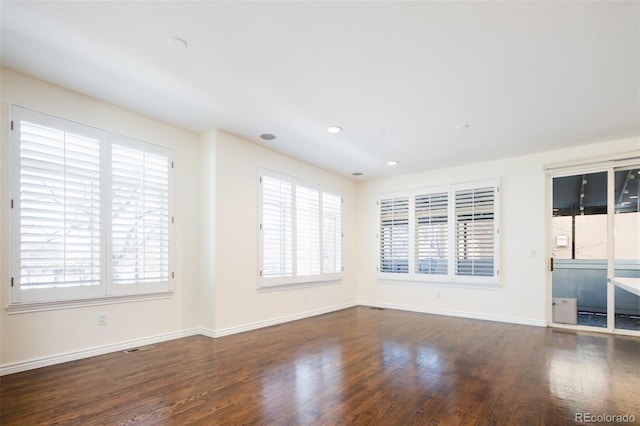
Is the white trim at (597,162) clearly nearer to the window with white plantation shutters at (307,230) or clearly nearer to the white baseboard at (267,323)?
the window with white plantation shutters at (307,230)

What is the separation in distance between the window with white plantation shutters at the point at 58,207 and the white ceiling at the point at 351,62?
0.53m

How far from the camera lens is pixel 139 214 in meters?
4.02

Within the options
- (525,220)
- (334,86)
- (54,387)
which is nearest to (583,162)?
(525,220)

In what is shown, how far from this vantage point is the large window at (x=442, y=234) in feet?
18.9

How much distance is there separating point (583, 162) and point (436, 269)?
279 centimetres

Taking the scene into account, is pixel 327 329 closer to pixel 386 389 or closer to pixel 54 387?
pixel 386 389

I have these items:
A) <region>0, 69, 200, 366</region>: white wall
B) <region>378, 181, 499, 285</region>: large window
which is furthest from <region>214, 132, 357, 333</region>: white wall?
<region>378, 181, 499, 285</region>: large window

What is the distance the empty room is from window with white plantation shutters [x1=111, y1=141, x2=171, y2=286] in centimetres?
3

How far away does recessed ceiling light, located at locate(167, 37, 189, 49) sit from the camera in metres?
2.59

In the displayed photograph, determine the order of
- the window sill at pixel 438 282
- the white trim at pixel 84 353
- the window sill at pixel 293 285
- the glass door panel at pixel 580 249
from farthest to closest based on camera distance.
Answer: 1. the window sill at pixel 438 282
2. the window sill at pixel 293 285
3. the glass door panel at pixel 580 249
4. the white trim at pixel 84 353

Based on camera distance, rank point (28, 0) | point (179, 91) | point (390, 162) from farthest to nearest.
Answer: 1. point (390, 162)
2. point (179, 91)
3. point (28, 0)

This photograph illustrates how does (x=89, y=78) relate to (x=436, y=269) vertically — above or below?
above

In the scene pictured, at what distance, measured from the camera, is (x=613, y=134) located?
456 cm

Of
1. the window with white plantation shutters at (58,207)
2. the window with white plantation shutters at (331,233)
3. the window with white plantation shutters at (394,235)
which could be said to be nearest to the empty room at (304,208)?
the window with white plantation shutters at (58,207)
